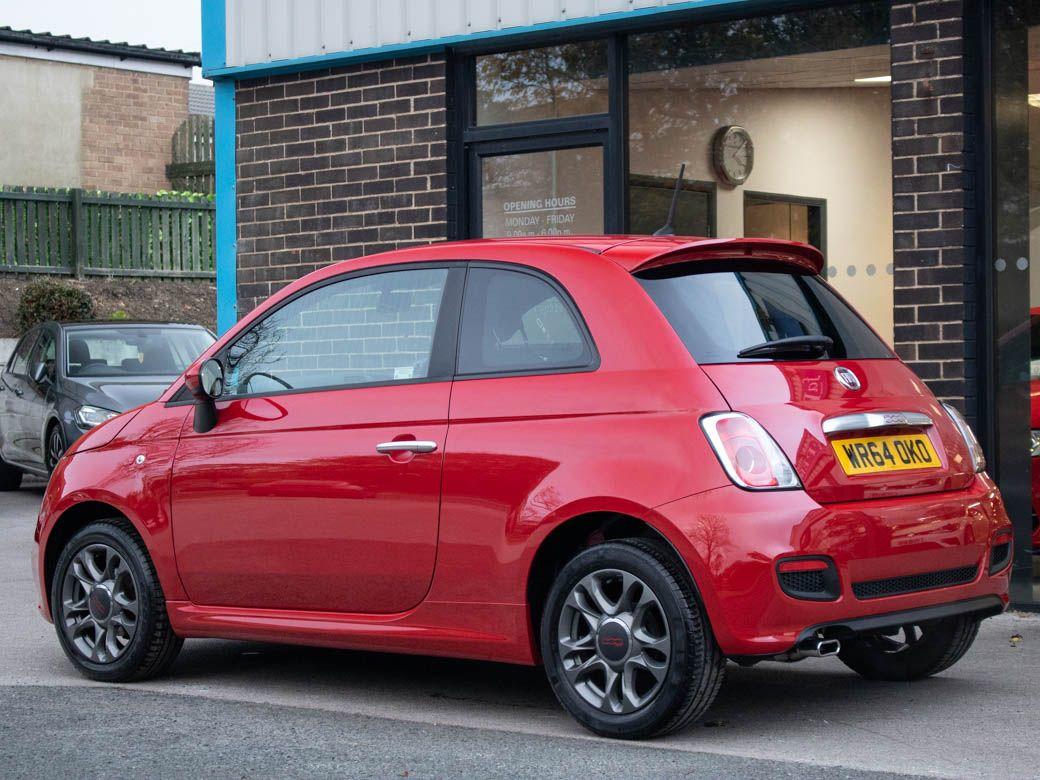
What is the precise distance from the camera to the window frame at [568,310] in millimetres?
5605

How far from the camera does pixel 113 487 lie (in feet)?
22.3

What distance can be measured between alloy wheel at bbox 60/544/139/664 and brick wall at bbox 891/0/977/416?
4477 mm

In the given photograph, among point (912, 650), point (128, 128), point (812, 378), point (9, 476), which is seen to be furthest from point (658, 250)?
point (128, 128)

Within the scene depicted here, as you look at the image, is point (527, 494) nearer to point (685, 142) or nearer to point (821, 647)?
point (821, 647)

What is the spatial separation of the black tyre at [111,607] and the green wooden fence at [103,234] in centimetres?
1972

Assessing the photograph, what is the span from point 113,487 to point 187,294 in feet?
70.4

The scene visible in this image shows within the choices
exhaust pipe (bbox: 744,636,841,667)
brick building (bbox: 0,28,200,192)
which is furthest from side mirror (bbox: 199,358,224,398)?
brick building (bbox: 0,28,200,192)

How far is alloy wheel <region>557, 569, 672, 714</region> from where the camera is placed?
5.38 metres

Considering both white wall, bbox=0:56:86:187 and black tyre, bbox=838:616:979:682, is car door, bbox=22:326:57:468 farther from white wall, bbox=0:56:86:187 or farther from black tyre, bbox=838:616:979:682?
white wall, bbox=0:56:86:187

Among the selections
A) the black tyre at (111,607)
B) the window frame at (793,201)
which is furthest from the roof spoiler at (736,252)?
the window frame at (793,201)

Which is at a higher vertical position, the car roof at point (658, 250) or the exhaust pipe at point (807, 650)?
the car roof at point (658, 250)

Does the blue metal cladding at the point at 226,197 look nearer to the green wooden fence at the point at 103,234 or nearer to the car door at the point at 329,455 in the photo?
the car door at the point at 329,455

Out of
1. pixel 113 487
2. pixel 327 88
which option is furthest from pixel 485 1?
pixel 113 487

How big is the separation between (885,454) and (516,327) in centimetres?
133
